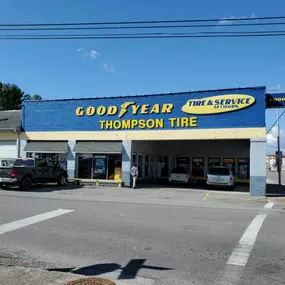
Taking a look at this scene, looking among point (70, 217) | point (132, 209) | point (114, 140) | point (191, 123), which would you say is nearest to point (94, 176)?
point (114, 140)

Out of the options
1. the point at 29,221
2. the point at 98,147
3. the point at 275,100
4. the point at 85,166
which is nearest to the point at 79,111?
the point at 98,147

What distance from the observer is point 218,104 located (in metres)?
21.3

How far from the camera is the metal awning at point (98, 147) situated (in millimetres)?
23547

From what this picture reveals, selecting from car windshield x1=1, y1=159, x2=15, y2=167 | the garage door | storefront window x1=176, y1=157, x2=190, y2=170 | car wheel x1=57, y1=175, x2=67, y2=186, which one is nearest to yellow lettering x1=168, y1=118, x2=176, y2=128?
car wheel x1=57, y1=175, x2=67, y2=186

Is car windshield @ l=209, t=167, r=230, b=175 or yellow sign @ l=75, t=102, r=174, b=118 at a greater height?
yellow sign @ l=75, t=102, r=174, b=118

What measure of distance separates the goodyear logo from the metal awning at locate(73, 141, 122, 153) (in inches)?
205

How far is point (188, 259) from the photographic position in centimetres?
645

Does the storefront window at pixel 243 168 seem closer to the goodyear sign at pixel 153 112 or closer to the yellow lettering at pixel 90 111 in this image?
the goodyear sign at pixel 153 112

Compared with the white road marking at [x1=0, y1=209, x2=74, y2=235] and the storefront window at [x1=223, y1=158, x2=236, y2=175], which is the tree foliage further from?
the white road marking at [x1=0, y1=209, x2=74, y2=235]

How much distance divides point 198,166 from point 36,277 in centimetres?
2633

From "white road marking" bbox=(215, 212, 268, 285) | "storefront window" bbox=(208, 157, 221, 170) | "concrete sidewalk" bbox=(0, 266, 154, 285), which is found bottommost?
"white road marking" bbox=(215, 212, 268, 285)

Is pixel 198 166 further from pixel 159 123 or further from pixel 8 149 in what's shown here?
pixel 8 149

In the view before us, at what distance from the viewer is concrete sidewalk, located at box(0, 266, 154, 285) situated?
4.88m

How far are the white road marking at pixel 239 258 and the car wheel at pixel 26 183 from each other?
43.8ft
